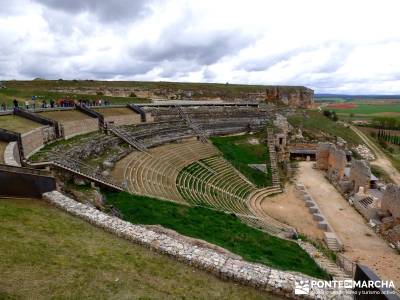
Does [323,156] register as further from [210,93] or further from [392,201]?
[210,93]

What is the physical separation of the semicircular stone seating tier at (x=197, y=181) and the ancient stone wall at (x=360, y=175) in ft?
25.3

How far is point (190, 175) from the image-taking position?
77.2 feet

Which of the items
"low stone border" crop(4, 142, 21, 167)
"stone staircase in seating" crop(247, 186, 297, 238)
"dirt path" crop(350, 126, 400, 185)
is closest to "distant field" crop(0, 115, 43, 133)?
"low stone border" crop(4, 142, 21, 167)

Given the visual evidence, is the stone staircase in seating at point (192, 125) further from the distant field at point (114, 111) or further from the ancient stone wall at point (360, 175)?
the ancient stone wall at point (360, 175)

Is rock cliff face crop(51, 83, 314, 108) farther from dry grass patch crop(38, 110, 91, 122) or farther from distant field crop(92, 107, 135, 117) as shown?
dry grass patch crop(38, 110, 91, 122)

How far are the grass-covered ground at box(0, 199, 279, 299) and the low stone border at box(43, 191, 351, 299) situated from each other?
206 millimetres

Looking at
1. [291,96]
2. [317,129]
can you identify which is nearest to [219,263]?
[317,129]

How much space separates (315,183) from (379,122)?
64.7 m

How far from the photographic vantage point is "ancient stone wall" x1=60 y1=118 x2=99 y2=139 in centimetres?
2222

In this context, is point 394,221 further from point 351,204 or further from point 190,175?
point 190,175

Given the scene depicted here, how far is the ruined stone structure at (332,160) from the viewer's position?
31.1m

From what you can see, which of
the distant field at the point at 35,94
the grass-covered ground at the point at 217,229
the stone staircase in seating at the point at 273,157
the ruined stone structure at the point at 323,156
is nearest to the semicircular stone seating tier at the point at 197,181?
the grass-covered ground at the point at 217,229

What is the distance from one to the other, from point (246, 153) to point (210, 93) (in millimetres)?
33946

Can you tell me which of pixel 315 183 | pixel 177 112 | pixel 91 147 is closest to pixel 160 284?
pixel 91 147
